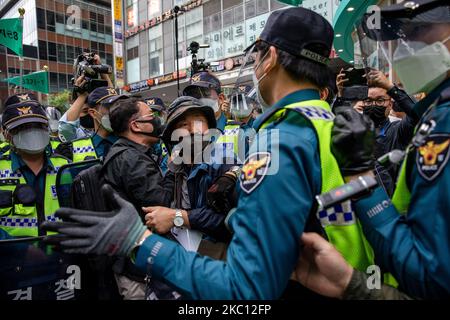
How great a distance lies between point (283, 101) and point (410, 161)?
553mm

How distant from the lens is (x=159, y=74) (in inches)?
977

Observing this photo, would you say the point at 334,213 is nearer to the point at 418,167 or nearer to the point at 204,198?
the point at 418,167

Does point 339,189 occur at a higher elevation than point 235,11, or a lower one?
lower

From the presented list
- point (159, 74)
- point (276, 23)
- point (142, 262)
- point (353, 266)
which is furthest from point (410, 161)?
point (159, 74)

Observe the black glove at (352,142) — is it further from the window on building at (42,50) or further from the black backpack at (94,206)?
the window on building at (42,50)

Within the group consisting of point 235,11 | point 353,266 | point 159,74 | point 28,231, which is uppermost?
point 235,11

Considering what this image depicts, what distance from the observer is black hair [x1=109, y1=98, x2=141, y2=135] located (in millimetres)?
2646

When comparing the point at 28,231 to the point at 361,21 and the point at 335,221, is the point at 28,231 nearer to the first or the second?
the point at 335,221

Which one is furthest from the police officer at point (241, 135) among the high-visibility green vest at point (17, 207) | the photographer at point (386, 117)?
the high-visibility green vest at point (17, 207)

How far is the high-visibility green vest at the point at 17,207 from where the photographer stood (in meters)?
2.66

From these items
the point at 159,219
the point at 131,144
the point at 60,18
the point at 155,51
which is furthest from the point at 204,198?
the point at 60,18

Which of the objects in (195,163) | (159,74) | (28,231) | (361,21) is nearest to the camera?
(361,21)

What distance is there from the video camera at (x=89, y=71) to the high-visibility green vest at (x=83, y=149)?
90cm

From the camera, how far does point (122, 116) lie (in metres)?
2.65
